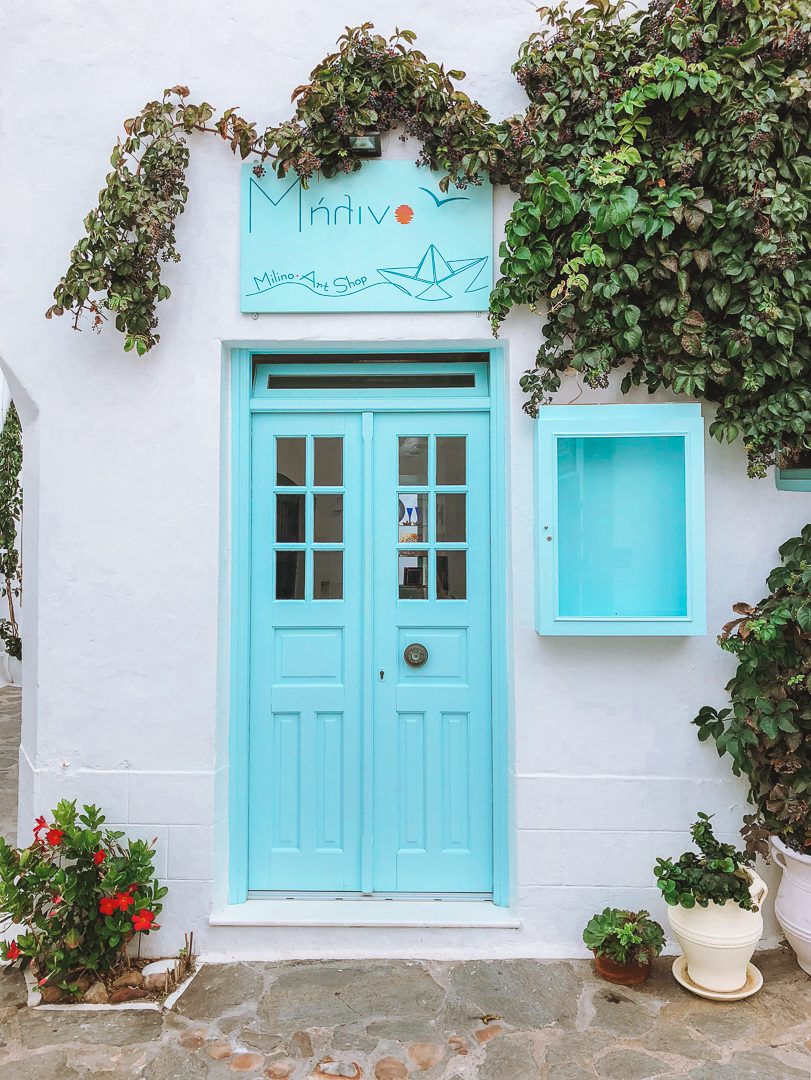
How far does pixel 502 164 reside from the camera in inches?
123

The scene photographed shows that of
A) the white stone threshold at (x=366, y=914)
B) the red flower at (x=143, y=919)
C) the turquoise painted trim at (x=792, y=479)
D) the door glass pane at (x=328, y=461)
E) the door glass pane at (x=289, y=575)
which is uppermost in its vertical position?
the door glass pane at (x=328, y=461)

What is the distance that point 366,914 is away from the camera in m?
3.18

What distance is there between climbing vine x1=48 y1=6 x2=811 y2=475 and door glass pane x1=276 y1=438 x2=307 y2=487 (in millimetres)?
707

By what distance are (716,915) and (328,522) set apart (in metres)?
2.21

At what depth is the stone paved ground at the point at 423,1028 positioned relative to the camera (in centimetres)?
247

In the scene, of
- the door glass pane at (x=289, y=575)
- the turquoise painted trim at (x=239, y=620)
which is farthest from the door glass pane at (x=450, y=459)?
the turquoise painted trim at (x=239, y=620)

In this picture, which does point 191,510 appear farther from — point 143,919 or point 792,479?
point 792,479

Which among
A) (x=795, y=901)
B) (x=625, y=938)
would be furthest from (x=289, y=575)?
(x=795, y=901)

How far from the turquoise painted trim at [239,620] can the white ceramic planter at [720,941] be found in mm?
1852

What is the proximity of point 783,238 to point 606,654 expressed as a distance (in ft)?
5.79

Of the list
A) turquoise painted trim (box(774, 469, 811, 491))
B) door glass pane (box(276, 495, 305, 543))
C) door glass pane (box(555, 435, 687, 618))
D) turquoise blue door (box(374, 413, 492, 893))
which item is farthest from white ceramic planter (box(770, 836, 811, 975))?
door glass pane (box(276, 495, 305, 543))

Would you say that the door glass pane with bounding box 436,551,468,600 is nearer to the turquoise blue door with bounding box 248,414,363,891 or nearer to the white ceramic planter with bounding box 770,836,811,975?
the turquoise blue door with bounding box 248,414,363,891

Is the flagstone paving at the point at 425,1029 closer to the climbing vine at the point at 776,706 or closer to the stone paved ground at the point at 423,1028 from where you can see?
the stone paved ground at the point at 423,1028

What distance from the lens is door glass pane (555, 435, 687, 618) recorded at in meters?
3.13
